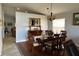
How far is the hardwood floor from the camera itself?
105 inches

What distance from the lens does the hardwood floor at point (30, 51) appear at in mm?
2678

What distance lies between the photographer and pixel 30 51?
270 cm

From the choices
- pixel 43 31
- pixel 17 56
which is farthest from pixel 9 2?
pixel 17 56

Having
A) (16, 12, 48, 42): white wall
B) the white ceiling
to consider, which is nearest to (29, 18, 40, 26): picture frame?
(16, 12, 48, 42): white wall

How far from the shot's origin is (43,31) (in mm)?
2736

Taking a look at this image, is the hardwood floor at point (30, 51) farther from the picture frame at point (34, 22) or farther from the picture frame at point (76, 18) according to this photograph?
the picture frame at point (76, 18)

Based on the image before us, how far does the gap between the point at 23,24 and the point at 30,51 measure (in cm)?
54

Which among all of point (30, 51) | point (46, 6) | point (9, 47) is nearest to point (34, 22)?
point (46, 6)

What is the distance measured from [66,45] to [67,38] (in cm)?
14

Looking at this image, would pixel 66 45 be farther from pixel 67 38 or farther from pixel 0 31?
pixel 0 31

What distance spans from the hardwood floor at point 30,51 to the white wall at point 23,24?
113 millimetres

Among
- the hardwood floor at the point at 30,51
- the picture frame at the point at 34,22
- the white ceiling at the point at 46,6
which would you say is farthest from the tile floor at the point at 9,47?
the white ceiling at the point at 46,6

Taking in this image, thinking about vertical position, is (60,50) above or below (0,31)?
below

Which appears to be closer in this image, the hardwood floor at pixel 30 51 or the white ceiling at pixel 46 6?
the white ceiling at pixel 46 6
